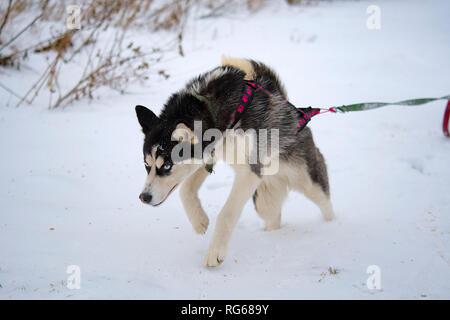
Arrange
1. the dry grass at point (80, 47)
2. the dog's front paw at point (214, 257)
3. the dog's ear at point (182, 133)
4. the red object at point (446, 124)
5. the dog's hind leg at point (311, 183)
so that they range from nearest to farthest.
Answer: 1. the dog's ear at point (182, 133)
2. the dog's front paw at point (214, 257)
3. the dog's hind leg at point (311, 183)
4. the red object at point (446, 124)
5. the dry grass at point (80, 47)

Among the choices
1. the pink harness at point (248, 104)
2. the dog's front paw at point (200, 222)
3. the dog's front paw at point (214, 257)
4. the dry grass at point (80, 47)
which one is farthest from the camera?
the dry grass at point (80, 47)

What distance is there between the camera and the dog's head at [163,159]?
2166mm

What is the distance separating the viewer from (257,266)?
2.44 m

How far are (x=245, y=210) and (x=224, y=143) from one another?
1446 mm

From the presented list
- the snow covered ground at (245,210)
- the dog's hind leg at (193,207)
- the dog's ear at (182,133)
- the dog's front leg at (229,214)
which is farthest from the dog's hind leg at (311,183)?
the dog's ear at (182,133)

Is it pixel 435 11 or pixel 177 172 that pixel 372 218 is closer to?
pixel 177 172

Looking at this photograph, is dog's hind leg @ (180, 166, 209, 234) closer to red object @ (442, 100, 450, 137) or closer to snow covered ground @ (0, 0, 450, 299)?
snow covered ground @ (0, 0, 450, 299)

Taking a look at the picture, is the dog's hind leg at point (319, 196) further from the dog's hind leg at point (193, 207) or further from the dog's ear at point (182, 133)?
the dog's ear at point (182, 133)

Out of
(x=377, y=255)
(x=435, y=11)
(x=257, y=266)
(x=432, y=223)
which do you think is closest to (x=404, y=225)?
(x=432, y=223)

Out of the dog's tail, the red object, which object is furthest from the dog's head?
the red object

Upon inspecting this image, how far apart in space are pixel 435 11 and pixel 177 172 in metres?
10.4

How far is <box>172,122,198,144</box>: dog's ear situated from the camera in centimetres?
215

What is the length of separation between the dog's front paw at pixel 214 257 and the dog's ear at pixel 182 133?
0.72 metres

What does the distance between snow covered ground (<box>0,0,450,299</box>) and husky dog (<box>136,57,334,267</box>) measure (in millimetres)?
271
